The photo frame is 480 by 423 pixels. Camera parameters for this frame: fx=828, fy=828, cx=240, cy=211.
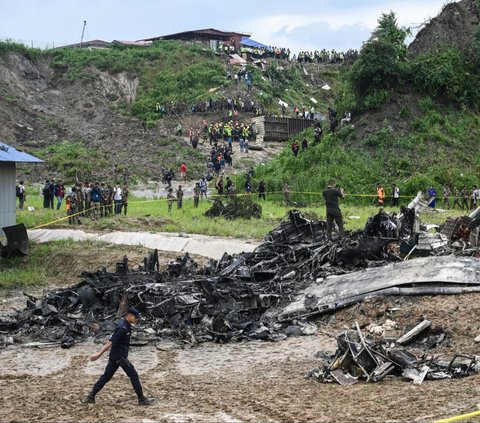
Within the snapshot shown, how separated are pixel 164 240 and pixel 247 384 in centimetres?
1535

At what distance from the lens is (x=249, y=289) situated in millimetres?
18312

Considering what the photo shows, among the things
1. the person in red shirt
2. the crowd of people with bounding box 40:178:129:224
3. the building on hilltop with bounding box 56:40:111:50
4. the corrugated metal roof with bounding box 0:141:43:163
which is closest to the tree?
the person in red shirt

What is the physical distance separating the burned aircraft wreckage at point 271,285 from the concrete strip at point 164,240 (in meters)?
4.16

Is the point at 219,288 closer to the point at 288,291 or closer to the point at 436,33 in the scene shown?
the point at 288,291

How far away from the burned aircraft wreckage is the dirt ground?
1.61 feet

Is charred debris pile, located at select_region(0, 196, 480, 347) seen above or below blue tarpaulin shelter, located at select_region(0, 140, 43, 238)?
below

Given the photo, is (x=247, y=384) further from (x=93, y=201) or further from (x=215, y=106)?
(x=215, y=106)

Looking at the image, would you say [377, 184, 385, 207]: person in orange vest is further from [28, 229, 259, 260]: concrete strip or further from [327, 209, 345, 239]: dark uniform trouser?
[327, 209, 345, 239]: dark uniform trouser

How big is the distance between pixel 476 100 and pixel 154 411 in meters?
36.7

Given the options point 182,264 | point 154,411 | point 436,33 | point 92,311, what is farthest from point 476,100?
point 154,411

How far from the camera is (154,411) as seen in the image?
11242 millimetres

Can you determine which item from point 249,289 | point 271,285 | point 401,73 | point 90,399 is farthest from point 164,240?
point 401,73

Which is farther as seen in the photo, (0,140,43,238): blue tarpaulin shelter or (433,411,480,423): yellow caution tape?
(0,140,43,238): blue tarpaulin shelter

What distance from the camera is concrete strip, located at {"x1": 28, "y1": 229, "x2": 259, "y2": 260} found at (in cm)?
2625
